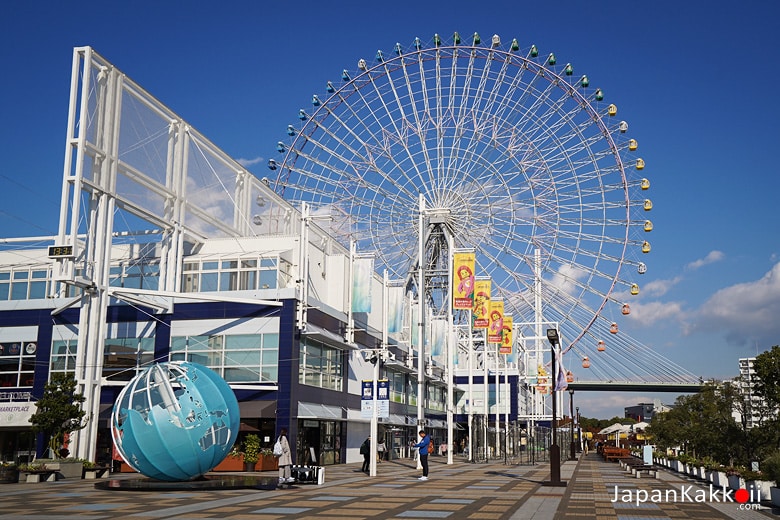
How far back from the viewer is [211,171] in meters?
48.3

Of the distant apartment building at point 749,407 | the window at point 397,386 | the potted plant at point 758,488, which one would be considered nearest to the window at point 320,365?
the window at point 397,386

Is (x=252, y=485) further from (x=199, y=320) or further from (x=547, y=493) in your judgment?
(x=199, y=320)

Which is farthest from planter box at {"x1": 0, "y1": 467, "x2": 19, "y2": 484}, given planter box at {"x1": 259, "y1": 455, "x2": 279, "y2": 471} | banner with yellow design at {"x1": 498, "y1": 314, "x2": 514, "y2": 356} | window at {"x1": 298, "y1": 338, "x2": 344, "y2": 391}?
banner with yellow design at {"x1": 498, "y1": 314, "x2": 514, "y2": 356}

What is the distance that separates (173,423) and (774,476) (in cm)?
1681

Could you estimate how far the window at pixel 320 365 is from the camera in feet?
140

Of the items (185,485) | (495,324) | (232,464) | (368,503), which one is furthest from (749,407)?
(185,485)

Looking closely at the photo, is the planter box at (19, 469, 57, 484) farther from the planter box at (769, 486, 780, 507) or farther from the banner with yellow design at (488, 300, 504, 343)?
the banner with yellow design at (488, 300, 504, 343)

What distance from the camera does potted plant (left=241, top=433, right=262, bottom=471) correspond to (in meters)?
37.2

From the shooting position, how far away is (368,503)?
20.7 metres

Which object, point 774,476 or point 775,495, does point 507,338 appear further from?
point 775,495

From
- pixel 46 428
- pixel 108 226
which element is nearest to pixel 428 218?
pixel 108 226

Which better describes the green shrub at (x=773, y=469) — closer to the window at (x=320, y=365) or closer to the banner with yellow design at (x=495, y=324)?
the window at (x=320, y=365)

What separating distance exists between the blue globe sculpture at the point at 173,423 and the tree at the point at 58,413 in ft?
28.6

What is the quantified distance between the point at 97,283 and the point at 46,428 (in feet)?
26.4
